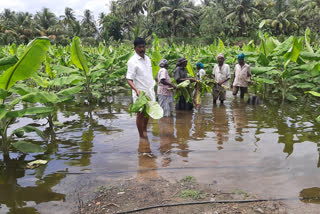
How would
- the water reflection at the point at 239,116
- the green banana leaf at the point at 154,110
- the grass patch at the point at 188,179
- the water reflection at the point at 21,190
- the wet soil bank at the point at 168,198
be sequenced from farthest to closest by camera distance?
the water reflection at the point at 239,116 < the green banana leaf at the point at 154,110 < the grass patch at the point at 188,179 < the water reflection at the point at 21,190 < the wet soil bank at the point at 168,198

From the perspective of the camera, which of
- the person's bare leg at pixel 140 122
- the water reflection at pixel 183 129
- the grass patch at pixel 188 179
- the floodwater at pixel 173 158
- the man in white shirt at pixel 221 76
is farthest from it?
the man in white shirt at pixel 221 76

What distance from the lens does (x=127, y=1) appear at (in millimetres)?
48562

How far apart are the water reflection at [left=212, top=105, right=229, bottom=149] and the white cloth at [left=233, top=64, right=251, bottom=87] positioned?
74 centimetres

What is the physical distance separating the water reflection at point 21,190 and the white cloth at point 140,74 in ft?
5.73

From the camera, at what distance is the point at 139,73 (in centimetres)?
430

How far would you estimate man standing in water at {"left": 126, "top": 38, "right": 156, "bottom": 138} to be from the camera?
4.23 meters

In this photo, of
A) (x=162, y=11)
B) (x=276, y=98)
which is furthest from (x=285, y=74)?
(x=162, y=11)

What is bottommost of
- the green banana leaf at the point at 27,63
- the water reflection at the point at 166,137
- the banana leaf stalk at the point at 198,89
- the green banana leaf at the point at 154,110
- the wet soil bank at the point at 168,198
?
the wet soil bank at the point at 168,198

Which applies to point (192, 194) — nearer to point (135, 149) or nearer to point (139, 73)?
point (135, 149)

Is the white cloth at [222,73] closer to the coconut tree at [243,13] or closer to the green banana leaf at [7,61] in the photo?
the green banana leaf at [7,61]

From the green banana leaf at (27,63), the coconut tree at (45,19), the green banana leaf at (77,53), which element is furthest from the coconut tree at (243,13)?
the green banana leaf at (27,63)

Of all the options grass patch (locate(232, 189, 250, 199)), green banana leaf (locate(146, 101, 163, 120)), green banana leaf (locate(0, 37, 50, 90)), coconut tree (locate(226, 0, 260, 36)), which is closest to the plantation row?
green banana leaf (locate(0, 37, 50, 90))

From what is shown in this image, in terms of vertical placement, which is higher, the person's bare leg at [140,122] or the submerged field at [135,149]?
the person's bare leg at [140,122]

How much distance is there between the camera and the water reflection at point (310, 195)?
2.61 meters
